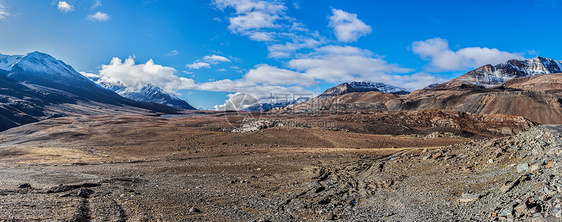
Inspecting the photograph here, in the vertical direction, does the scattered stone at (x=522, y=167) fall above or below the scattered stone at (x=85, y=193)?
above

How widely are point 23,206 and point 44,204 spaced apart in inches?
24.8

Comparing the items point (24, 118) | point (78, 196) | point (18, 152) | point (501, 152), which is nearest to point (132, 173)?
point (78, 196)

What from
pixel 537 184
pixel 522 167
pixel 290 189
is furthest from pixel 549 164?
pixel 290 189

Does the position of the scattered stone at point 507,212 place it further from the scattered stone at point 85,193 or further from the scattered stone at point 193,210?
the scattered stone at point 85,193

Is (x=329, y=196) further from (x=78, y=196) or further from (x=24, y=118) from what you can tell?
Result: (x=24, y=118)

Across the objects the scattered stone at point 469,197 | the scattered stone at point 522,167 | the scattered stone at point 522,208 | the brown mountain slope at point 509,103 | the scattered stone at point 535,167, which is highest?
the brown mountain slope at point 509,103

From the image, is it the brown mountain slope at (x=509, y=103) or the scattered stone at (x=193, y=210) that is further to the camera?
the brown mountain slope at (x=509, y=103)

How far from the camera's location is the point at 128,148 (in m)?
40.0

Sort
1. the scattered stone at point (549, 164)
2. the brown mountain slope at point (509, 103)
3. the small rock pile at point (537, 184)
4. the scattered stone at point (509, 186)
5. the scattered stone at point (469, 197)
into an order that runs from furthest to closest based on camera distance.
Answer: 1. the brown mountain slope at point (509, 103)
2. the scattered stone at point (469, 197)
3. the scattered stone at point (549, 164)
4. the scattered stone at point (509, 186)
5. the small rock pile at point (537, 184)

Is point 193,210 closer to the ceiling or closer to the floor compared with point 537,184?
closer to the floor

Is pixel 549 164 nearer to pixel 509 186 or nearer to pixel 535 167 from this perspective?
pixel 535 167

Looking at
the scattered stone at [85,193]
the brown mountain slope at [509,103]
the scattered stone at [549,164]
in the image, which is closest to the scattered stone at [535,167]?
the scattered stone at [549,164]

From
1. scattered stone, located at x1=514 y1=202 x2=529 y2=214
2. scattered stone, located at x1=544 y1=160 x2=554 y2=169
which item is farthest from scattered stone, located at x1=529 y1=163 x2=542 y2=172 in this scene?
scattered stone, located at x1=514 y1=202 x2=529 y2=214

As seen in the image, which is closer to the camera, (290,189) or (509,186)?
(509,186)
